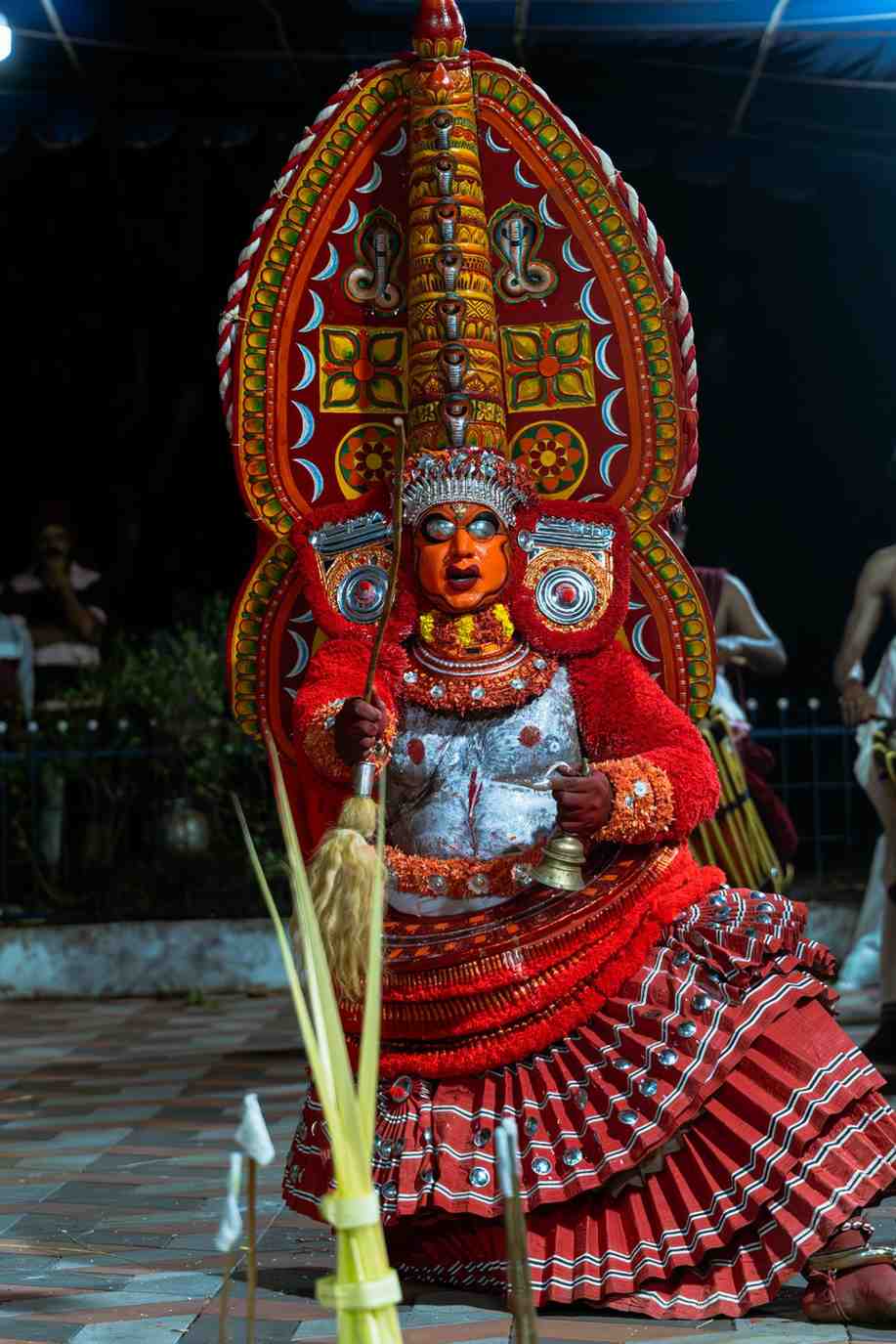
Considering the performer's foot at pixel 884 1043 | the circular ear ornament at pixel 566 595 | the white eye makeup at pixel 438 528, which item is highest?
the white eye makeup at pixel 438 528

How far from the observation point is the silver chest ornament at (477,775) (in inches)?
161

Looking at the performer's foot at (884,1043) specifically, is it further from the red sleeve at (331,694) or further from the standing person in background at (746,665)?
the red sleeve at (331,694)

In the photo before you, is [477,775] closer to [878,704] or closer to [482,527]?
[482,527]

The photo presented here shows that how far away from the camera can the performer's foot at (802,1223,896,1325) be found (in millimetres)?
3582

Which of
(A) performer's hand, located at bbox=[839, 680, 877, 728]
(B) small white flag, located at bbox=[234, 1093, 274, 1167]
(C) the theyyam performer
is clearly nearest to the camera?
(B) small white flag, located at bbox=[234, 1093, 274, 1167]

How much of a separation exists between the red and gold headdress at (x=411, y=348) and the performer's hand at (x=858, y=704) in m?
2.38

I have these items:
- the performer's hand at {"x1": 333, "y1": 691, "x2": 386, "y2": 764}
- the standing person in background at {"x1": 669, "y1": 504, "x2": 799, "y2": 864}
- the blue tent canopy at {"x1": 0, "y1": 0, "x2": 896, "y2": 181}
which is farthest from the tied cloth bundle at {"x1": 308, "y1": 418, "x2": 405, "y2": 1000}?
the blue tent canopy at {"x1": 0, "y1": 0, "x2": 896, "y2": 181}

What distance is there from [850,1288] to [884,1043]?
120 inches

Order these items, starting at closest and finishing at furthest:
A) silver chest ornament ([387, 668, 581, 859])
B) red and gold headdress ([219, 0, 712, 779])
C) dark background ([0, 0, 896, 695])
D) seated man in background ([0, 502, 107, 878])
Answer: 1. silver chest ornament ([387, 668, 581, 859])
2. red and gold headdress ([219, 0, 712, 779])
3. dark background ([0, 0, 896, 695])
4. seated man in background ([0, 502, 107, 878])

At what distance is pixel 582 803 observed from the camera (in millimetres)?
3877

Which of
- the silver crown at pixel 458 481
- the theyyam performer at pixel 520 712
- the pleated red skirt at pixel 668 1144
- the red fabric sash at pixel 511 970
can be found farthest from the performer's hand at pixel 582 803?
the silver crown at pixel 458 481

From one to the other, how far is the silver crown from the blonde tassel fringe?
883 millimetres

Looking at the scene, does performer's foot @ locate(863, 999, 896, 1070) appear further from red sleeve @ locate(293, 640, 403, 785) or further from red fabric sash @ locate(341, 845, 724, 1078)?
red sleeve @ locate(293, 640, 403, 785)

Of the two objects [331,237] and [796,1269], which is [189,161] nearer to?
[331,237]
